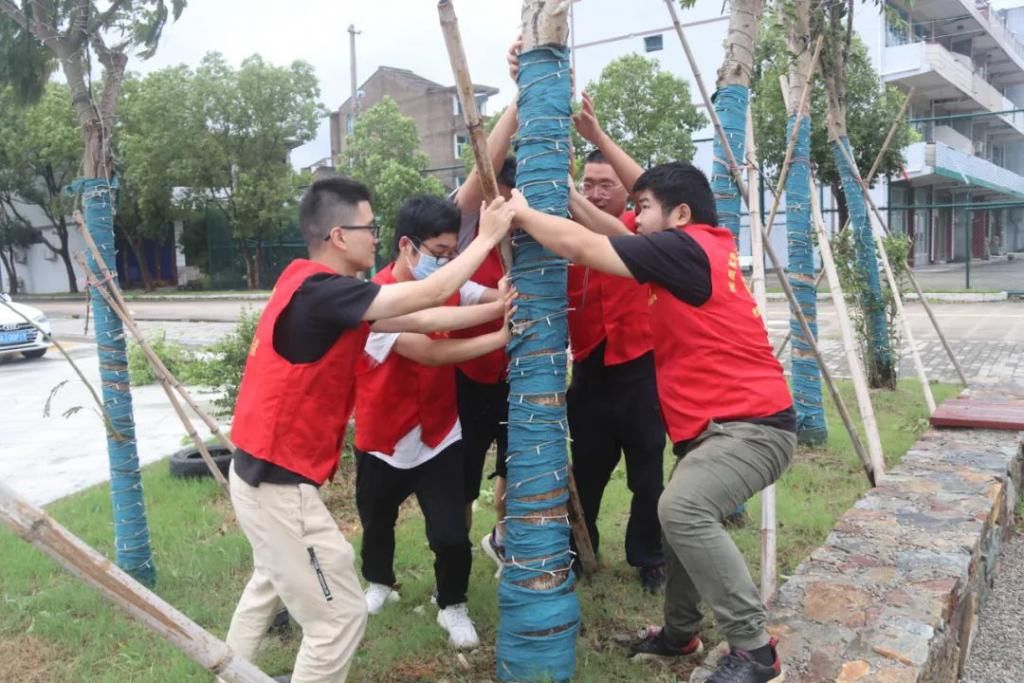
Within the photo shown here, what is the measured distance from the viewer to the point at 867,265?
759 centimetres

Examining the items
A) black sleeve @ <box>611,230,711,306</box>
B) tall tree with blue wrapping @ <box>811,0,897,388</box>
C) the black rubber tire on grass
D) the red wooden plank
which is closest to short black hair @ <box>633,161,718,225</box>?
black sleeve @ <box>611,230,711,306</box>

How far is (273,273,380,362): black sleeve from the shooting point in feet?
8.28

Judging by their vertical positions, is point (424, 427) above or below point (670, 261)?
below

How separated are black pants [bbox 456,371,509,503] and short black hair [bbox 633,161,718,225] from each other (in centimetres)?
119

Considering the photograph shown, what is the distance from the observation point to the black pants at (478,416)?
3.76 meters

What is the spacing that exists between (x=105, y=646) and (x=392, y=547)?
3.98 ft

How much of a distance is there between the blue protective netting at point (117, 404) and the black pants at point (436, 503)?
4.05ft

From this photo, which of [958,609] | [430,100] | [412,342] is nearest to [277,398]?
[412,342]

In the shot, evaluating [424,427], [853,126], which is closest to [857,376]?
[424,427]

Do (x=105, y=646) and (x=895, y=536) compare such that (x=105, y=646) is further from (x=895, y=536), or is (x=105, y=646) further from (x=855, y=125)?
(x=855, y=125)

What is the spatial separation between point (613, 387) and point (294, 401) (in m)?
1.58

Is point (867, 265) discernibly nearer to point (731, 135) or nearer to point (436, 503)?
point (731, 135)

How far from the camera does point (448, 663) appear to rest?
3.26 metres

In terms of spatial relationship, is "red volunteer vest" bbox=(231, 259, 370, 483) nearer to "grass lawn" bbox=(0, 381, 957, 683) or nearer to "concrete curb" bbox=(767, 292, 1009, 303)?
"grass lawn" bbox=(0, 381, 957, 683)
